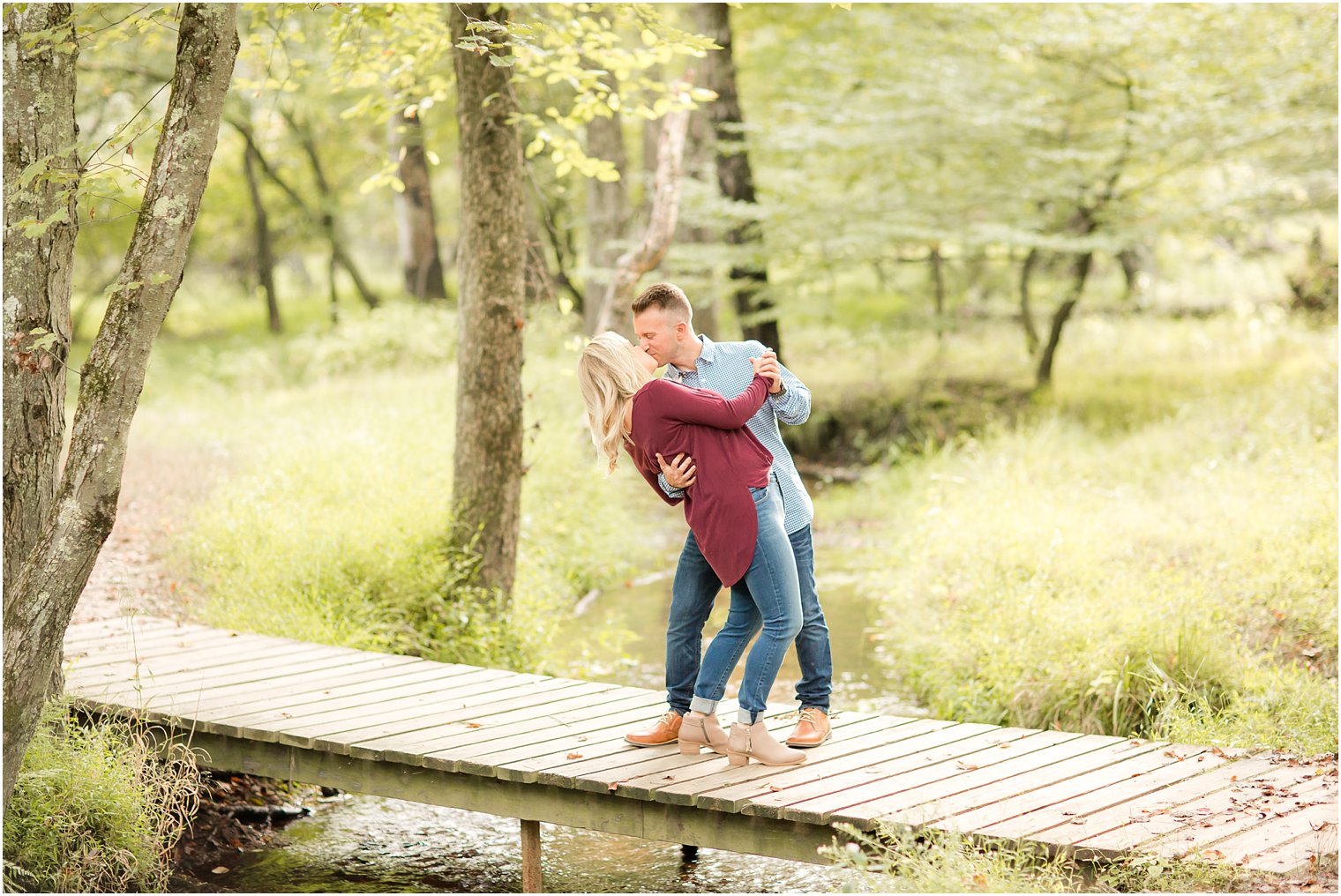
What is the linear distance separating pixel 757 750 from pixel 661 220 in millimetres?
6646

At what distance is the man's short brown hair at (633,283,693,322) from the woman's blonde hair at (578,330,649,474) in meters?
0.16

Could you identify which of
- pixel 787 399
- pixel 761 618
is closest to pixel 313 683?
pixel 761 618

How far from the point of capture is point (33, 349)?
4.42 m

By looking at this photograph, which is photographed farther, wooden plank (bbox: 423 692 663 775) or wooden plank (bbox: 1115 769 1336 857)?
wooden plank (bbox: 423 692 663 775)

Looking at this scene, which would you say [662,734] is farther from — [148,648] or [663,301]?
[148,648]

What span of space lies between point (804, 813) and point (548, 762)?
1.07 meters

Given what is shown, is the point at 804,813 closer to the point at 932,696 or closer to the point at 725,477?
the point at 725,477

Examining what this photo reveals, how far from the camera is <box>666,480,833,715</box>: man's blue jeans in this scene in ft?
14.9

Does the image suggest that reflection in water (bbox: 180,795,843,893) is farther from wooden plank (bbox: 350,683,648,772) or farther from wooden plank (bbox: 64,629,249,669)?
wooden plank (bbox: 64,629,249,669)

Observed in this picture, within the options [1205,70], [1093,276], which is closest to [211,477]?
[1205,70]

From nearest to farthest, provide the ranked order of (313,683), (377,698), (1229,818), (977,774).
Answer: (1229,818) < (977,774) < (377,698) < (313,683)

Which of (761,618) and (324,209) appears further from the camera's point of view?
(324,209)

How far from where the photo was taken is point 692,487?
4.25m

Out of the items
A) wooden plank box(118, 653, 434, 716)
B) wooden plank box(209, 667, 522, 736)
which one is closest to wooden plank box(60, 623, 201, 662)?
wooden plank box(118, 653, 434, 716)
